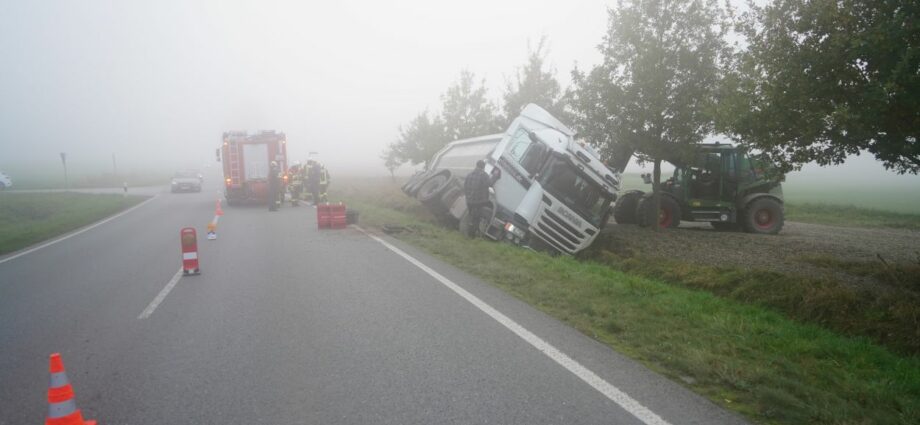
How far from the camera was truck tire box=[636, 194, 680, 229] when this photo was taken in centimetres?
1622

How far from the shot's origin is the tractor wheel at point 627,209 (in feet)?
57.0

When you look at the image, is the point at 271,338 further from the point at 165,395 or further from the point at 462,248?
the point at 462,248

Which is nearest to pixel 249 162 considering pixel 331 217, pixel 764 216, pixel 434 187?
pixel 434 187

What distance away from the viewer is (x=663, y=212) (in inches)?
648

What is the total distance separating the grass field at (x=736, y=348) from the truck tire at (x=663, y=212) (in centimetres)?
740

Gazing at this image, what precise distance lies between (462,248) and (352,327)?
5550 millimetres

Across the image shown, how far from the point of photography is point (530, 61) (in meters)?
22.8

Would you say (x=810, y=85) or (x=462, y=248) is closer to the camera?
(x=810, y=85)

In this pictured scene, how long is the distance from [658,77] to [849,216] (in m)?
13.9

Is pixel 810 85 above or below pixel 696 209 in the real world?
above

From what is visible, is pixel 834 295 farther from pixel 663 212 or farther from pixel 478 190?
pixel 663 212

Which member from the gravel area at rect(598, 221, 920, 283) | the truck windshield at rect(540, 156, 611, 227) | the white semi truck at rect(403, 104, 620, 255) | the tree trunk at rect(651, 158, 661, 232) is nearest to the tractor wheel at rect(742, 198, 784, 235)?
the gravel area at rect(598, 221, 920, 283)

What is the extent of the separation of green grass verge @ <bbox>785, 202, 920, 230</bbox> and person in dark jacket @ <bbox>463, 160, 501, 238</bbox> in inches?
549

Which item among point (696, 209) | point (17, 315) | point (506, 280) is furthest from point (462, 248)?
point (696, 209)
